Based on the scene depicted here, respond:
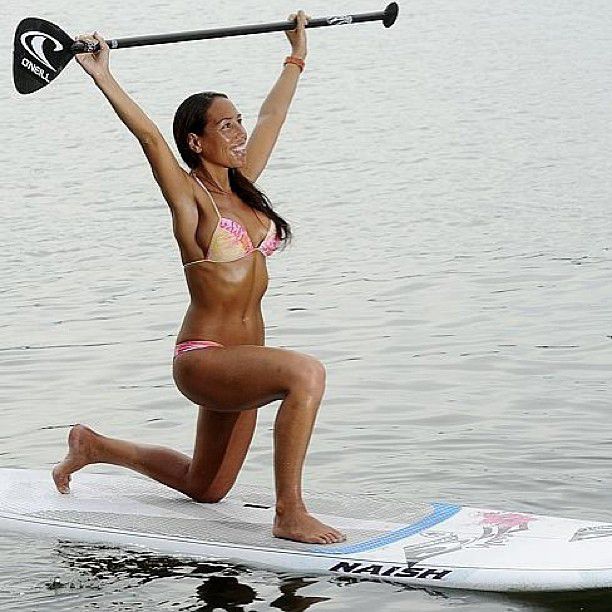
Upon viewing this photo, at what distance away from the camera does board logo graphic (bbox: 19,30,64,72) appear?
6820mm

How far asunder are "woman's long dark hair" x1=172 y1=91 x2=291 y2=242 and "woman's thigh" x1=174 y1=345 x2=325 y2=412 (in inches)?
23.5

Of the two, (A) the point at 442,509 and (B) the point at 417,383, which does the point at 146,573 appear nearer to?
(A) the point at 442,509

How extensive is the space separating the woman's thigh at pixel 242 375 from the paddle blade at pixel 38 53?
1.28 m

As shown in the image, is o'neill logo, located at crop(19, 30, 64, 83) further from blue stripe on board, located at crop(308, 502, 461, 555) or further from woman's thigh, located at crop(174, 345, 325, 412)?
blue stripe on board, located at crop(308, 502, 461, 555)

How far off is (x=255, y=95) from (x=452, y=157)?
5.07 meters

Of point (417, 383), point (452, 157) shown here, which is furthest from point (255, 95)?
point (417, 383)

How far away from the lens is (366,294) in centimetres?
1176

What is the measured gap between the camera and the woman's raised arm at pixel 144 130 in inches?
251

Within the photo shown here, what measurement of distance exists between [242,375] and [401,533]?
2.87 ft

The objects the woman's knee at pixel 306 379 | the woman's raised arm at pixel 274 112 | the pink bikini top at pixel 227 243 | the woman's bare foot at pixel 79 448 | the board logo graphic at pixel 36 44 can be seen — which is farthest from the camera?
the woman's bare foot at pixel 79 448

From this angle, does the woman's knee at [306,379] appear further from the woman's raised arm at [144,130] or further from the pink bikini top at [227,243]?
the woman's raised arm at [144,130]

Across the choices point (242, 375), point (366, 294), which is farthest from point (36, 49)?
point (366, 294)

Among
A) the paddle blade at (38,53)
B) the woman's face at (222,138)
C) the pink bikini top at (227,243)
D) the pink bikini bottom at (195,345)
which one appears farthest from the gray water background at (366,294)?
the paddle blade at (38,53)

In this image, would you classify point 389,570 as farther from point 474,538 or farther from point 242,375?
point 242,375
